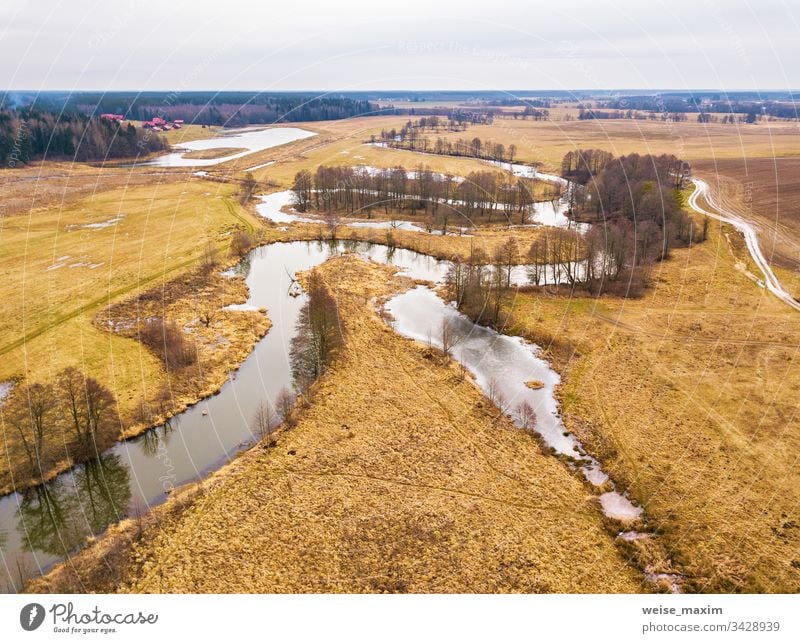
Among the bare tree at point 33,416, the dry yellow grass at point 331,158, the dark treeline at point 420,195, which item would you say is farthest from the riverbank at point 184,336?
the dry yellow grass at point 331,158

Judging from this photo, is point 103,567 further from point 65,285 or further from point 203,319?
point 65,285

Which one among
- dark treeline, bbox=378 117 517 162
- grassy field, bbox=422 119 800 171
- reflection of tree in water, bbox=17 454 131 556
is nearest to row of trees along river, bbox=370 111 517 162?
dark treeline, bbox=378 117 517 162

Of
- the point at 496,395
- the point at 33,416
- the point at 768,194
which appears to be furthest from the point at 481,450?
the point at 768,194

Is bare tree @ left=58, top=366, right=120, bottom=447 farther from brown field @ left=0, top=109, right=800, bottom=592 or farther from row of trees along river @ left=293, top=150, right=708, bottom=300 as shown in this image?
row of trees along river @ left=293, top=150, right=708, bottom=300

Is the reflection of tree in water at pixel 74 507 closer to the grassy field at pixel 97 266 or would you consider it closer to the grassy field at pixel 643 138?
the grassy field at pixel 97 266

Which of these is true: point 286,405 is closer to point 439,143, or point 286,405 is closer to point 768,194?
point 768,194

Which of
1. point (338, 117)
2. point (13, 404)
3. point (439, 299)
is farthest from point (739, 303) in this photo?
point (338, 117)
